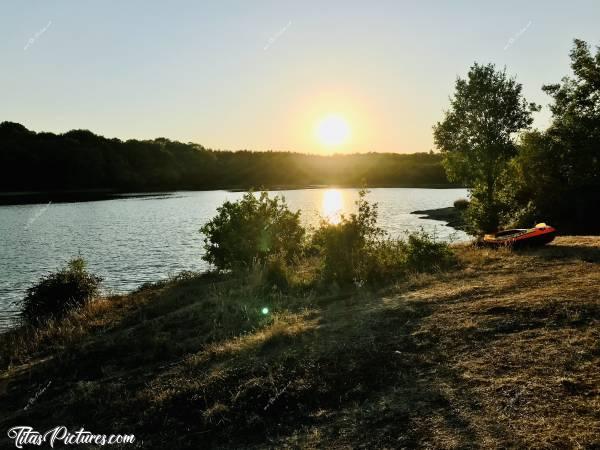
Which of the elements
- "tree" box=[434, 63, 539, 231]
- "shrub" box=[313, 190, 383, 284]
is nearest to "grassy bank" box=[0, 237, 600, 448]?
"shrub" box=[313, 190, 383, 284]

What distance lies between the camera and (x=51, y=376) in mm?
13133

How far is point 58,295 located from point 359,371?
19741mm

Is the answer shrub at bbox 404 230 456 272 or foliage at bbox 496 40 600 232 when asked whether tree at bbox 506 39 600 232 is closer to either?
foliage at bbox 496 40 600 232

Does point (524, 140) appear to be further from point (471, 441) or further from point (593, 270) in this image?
point (471, 441)

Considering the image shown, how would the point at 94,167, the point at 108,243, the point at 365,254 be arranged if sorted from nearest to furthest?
the point at 365,254, the point at 108,243, the point at 94,167

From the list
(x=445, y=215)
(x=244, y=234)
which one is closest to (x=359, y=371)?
(x=244, y=234)

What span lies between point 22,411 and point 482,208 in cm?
3188

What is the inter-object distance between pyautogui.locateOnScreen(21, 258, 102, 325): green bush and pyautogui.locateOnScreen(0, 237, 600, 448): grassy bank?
17.7ft

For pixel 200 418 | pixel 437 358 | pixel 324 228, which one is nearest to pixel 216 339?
pixel 200 418

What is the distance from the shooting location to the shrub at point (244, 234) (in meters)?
29.1

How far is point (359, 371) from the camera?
977 centimetres

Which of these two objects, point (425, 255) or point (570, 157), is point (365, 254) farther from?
point (570, 157)

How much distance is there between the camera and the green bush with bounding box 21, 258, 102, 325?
22.9m

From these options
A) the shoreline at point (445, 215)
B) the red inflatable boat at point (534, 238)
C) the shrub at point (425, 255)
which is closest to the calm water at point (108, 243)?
the shoreline at point (445, 215)
